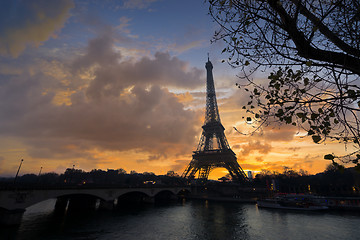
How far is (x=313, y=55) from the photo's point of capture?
11.8 ft

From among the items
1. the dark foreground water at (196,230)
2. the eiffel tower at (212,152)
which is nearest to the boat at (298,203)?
the dark foreground water at (196,230)

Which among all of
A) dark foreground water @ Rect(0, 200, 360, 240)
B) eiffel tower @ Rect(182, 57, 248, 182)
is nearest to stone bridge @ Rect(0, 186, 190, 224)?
dark foreground water @ Rect(0, 200, 360, 240)

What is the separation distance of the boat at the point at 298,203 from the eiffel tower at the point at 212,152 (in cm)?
2219

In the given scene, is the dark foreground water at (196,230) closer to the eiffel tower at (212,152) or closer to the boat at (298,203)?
the boat at (298,203)

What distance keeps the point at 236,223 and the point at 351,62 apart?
31371 millimetres

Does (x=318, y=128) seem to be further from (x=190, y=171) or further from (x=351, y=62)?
(x=190, y=171)

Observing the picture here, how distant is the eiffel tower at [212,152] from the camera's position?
6850 cm

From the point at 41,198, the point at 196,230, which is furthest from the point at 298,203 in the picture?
the point at 41,198

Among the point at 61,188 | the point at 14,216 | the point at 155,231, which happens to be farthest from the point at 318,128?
the point at 61,188

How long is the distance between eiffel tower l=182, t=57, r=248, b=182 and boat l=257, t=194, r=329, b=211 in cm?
2219

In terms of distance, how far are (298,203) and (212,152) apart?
105 feet

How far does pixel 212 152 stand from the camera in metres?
Answer: 70.2

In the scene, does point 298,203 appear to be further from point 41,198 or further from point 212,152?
point 41,198

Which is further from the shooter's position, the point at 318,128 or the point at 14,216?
the point at 14,216
